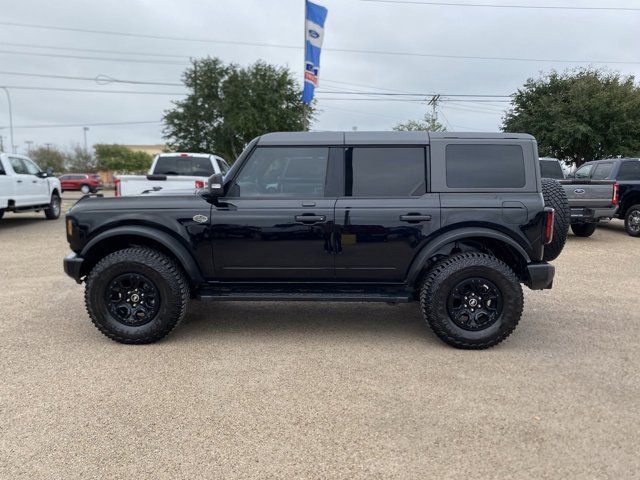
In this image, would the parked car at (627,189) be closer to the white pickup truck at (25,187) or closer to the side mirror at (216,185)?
the side mirror at (216,185)

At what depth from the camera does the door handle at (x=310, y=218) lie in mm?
4070

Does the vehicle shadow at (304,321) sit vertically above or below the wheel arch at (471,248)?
below

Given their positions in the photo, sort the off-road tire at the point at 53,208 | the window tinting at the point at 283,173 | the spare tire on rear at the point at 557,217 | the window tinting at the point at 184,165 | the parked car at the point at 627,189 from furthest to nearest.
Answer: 1. the off-road tire at the point at 53,208
2. the parked car at the point at 627,189
3. the window tinting at the point at 184,165
4. the spare tire on rear at the point at 557,217
5. the window tinting at the point at 283,173

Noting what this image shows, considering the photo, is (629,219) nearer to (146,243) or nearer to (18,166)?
(146,243)

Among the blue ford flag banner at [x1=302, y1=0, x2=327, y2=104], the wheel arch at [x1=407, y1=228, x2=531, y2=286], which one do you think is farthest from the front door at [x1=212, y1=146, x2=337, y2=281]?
the blue ford flag banner at [x1=302, y1=0, x2=327, y2=104]

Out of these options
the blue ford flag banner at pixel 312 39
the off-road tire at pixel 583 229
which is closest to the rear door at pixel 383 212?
the off-road tire at pixel 583 229

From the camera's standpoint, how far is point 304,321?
4895mm

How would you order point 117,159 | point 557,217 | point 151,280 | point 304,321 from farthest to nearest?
point 117,159
point 304,321
point 557,217
point 151,280

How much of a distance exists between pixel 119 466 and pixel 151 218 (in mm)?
2185

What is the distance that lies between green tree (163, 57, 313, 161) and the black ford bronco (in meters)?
24.8

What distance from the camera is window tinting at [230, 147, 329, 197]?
4.22 metres

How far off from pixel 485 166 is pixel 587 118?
23999 mm

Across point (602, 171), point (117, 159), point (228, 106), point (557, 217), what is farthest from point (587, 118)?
point (117, 159)

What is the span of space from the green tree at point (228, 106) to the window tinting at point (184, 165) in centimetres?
1839
